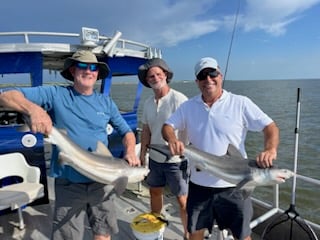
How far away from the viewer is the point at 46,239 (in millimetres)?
4105

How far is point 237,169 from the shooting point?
256cm

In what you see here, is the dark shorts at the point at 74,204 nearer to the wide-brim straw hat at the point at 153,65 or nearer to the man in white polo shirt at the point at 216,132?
the man in white polo shirt at the point at 216,132

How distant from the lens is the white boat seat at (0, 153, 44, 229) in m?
3.89

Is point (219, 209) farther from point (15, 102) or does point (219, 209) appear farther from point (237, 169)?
point (15, 102)

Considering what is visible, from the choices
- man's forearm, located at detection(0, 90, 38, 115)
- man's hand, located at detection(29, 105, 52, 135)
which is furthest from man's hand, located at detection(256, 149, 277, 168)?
man's forearm, located at detection(0, 90, 38, 115)

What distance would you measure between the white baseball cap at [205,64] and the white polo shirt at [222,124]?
0.91 feet

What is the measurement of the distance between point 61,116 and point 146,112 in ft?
4.83

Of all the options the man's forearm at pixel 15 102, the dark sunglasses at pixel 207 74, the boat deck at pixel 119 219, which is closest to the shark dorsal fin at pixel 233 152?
the dark sunglasses at pixel 207 74

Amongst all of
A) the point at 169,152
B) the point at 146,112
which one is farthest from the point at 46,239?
the point at 169,152

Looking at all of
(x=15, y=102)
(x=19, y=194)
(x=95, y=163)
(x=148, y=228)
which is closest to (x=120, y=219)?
(x=148, y=228)

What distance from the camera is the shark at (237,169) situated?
8.09 ft

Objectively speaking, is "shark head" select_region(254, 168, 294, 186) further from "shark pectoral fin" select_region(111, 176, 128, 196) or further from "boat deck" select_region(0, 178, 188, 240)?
"boat deck" select_region(0, 178, 188, 240)

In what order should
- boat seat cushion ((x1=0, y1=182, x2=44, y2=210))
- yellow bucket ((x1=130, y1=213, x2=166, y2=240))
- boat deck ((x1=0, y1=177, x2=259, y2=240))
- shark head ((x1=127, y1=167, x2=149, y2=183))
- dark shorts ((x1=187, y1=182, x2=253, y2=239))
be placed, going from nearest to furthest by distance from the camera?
1. shark head ((x1=127, y1=167, x2=149, y2=183))
2. dark shorts ((x1=187, y1=182, x2=253, y2=239))
3. yellow bucket ((x1=130, y1=213, x2=166, y2=240))
4. boat seat cushion ((x1=0, y1=182, x2=44, y2=210))
5. boat deck ((x1=0, y1=177, x2=259, y2=240))

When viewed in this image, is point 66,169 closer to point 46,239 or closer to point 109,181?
point 109,181
